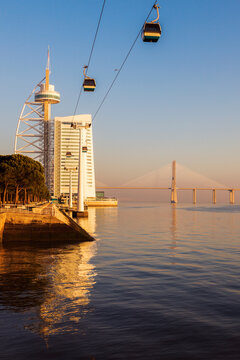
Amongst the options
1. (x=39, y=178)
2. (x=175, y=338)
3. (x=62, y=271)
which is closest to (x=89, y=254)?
(x=62, y=271)

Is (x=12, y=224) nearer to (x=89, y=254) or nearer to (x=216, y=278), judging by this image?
(x=89, y=254)

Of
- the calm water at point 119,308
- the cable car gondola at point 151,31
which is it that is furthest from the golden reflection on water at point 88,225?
the cable car gondola at point 151,31

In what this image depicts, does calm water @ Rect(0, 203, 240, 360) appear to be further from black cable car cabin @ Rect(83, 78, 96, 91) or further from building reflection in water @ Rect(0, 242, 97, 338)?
black cable car cabin @ Rect(83, 78, 96, 91)

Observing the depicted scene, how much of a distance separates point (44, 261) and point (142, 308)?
12675mm

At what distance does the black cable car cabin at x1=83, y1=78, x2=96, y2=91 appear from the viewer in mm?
38500

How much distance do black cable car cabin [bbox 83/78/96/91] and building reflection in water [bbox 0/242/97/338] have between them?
17.2 m

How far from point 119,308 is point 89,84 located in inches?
1140

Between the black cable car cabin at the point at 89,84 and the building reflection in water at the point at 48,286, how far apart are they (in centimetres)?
1723

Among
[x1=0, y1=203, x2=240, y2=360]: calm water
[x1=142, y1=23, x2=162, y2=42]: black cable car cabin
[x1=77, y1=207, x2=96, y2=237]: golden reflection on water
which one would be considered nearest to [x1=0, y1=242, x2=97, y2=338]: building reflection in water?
[x1=0, y1=203, x2=240, y2=360]: calm water

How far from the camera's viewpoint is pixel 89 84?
38938 mm

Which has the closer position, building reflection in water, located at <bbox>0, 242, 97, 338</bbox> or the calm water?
the calm water

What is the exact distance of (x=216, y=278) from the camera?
778 inches

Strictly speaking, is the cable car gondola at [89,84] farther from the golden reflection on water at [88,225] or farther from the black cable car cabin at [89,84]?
the golden reflection on water at [88,225]

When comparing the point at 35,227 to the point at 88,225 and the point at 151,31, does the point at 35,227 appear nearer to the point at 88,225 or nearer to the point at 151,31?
the point at 151,31
